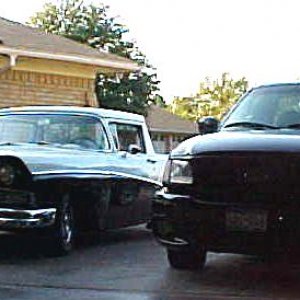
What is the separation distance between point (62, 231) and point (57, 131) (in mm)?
1542

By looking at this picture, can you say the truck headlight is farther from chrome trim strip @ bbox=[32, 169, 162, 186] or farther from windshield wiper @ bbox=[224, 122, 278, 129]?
chrome trim strip @ bbox=[32, 169, 162, 186]

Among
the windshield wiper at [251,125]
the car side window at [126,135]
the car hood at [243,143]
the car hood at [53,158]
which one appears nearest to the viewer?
the car hood at [243,143]

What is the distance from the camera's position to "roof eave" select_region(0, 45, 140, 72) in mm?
15711

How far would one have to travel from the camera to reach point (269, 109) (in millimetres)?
7789

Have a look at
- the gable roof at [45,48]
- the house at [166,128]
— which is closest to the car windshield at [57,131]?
the gable roof at [45,48]

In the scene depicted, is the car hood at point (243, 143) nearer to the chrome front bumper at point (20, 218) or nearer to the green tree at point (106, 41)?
the chrome front bumper at point (20, 218)

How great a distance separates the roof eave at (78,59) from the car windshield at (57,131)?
247 inches

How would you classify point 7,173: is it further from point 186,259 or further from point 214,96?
point 214,96

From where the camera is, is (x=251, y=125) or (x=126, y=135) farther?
(x=126, y=135)

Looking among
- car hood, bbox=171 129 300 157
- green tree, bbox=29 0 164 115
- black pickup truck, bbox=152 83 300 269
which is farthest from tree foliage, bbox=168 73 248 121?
black pickup truck, bbox=152 83 300 269

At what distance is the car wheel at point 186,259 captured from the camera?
7.29m

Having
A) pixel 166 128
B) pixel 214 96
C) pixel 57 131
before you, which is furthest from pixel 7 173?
pixel 214 96

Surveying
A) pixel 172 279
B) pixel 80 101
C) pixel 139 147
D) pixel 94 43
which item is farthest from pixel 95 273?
pixel 94 43

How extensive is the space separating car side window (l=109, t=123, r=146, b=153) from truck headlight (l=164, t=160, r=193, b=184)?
284cm
